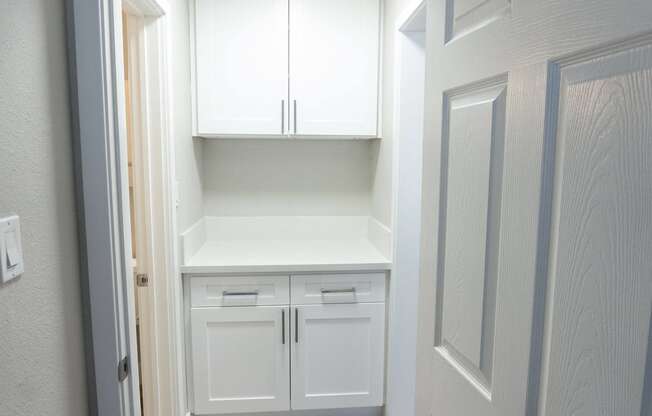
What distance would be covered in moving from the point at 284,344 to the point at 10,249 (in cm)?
152

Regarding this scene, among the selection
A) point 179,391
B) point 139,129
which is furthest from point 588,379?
point 179,391

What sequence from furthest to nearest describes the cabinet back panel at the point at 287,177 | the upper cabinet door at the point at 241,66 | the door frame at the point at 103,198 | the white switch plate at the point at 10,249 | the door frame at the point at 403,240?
the cabinet back panel at the point at 287,177
the upper cabinet door at the point at 241,66
the door frame at the point at 403,240
the door frame at the point at 103,198
the white switch plate at the point at 10,249

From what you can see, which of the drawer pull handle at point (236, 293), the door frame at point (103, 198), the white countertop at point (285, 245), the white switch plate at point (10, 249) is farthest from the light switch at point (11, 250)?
the drawer pull handle at point (236, 293)

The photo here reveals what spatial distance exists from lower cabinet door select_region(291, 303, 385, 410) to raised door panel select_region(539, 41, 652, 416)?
148cm

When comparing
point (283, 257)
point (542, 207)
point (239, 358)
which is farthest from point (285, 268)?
point (542, 207)

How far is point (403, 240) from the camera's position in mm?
1961

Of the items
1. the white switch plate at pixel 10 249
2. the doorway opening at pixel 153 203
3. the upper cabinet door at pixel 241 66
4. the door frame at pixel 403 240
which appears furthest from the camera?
the upper cabinet door at pixel 241 66

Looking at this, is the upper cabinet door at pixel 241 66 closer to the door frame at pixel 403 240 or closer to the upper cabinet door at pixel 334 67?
the upper cabinet door at pixel 334 67

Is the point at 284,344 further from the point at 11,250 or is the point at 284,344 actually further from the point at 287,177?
the point at 11,250

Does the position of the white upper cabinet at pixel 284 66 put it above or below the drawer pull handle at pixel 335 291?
above

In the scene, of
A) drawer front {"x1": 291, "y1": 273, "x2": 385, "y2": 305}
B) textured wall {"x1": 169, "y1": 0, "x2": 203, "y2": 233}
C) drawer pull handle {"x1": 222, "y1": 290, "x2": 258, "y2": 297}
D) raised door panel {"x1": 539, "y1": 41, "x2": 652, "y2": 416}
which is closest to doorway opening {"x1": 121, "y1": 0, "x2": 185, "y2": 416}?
textured wall {"x1": 169, "y1": 0, "x2": 203, "y2": 233}

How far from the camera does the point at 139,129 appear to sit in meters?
1.67

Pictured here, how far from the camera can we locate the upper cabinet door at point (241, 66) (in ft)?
6.93

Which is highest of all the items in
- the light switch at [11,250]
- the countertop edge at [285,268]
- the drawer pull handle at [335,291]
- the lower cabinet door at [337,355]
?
the light switch at [11,250]
